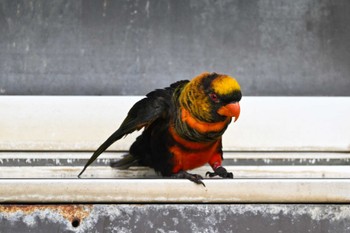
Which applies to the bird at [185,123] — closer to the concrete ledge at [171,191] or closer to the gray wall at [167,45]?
the gray wall at [167,45]

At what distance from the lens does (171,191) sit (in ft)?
5.09

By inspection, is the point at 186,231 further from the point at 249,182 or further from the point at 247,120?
the point at 247,120

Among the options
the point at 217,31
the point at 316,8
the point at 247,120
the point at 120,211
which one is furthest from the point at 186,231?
the point at 316,8

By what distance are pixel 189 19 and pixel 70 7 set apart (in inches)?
19.8

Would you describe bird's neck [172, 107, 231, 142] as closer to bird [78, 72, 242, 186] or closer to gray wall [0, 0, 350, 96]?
bird [78, 72, 242, 186]

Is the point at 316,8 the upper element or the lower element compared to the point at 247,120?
upper

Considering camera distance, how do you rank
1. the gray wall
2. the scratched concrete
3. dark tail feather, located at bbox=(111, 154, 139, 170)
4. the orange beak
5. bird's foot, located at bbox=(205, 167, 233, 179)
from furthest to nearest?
the gray wall, dark tail feather, located at bbox=(111, 154, 139, 170), bird's foot, located at bbox=(205, 167, 233, 179), the orange beak, the scratched concrete

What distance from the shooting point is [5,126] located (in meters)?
2.56

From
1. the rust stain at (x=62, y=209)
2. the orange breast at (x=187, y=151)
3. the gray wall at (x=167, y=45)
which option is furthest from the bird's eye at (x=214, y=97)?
the rust stain at (x=62, y=209)

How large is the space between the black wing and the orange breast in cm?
8

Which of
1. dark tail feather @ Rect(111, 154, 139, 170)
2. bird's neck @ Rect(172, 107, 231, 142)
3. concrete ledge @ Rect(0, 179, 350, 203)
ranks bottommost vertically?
dark tail feather @ Rect(111, 154, 139, 170)

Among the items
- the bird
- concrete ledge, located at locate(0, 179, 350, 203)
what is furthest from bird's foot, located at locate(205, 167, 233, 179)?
concrete ledge, located at locate(0, 179, 350, 203)

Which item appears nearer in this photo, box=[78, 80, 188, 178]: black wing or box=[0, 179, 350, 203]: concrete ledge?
box=[0, 179, 350, 203]: concrete ledge

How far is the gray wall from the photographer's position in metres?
2.75
